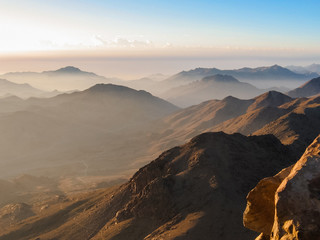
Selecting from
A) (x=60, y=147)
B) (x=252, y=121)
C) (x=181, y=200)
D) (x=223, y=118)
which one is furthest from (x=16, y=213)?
(x=223, y=118)

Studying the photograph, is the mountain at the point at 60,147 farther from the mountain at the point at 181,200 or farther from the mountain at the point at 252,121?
the mountain at the point at 181,200

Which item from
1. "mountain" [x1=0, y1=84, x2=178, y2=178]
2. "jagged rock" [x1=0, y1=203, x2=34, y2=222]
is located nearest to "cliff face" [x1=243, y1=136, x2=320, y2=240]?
"jagged rock" [x1=0, y1=203, x2=34, y2=222]

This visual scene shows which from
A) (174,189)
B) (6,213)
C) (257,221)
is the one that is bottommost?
(6,213)

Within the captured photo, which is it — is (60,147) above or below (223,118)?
below

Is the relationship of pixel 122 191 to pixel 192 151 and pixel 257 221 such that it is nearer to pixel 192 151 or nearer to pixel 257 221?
pixel 192 151

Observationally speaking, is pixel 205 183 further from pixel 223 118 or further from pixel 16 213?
pixel 223 118

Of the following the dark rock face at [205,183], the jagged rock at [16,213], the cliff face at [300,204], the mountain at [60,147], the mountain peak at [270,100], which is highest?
the cliff face at [300,204]

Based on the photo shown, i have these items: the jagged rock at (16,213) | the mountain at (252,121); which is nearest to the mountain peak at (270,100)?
the mountain at (252,121)

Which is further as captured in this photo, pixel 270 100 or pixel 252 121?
pixel 270 100

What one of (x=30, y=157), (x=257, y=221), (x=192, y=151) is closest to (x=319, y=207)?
(x=257, y=221)
